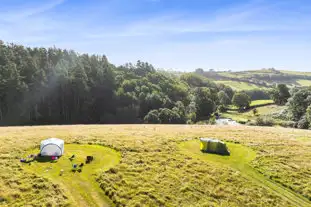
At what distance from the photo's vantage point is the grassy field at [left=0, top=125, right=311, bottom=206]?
873 inches

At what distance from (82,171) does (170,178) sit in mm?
10347

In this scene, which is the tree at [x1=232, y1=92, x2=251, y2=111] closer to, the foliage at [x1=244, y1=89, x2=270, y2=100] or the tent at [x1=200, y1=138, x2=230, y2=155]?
the foliage at [x1=244, y1=89, x2=270, y2=100]

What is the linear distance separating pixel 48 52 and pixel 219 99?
355 feet

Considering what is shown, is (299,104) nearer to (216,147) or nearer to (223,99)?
(223,99)

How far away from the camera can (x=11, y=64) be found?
3167 inches

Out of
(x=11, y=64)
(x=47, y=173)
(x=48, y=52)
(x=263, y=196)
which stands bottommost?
(x=263, y=196)

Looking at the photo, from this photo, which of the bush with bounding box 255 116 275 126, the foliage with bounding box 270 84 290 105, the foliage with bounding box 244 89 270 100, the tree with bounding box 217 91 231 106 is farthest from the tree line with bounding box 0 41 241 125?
the foliage with bounding box 244 89 270 100

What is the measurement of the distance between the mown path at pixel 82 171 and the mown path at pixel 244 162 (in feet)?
40.4

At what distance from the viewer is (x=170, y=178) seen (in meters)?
26.2

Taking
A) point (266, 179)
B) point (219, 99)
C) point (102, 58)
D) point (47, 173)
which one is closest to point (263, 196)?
point (266, 179)

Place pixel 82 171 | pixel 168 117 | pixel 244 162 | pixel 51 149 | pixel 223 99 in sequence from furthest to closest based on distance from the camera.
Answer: pixel 223 99, pixel 168 117, pixel 244 162, pixel 51 149, pixel 82 171

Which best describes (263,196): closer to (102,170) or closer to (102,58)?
(102,170)

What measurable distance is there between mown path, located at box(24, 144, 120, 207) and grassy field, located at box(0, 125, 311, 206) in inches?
10.7

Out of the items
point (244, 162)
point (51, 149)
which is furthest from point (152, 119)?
point (51, 149)
